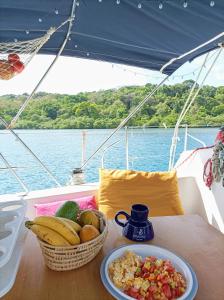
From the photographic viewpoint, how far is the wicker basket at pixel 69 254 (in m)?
0.58

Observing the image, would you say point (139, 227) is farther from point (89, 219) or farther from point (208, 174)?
point (208, 174)

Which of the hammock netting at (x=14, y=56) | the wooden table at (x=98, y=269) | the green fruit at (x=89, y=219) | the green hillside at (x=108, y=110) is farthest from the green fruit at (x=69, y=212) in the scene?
the green hillside at (x=108, y=110)

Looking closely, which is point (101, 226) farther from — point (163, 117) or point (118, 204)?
point (163, 117)

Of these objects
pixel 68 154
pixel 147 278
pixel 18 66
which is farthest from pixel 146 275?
pixel 68 154

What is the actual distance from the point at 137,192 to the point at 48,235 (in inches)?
42.0

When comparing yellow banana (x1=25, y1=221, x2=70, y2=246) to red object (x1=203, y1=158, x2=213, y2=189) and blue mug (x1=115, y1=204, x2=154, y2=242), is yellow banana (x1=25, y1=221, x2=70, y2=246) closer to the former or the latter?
blue mug (x1=115, y1=204, x2=154, y2=242)

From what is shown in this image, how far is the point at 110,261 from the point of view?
2.12ft

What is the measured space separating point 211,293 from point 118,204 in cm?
→ 100

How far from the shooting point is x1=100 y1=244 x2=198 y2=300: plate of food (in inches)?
20.7

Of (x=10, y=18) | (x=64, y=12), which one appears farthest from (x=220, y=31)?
(x=10, y=18)

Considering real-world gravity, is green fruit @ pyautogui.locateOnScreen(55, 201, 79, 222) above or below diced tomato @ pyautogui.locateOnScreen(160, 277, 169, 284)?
above

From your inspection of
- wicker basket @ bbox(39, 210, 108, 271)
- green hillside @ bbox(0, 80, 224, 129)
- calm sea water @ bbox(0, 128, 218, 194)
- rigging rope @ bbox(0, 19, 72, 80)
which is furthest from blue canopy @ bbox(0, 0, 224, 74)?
calm sea water @ bbox(0, 128, 218, 194)

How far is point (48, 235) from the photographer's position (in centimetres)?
59

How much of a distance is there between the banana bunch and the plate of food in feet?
0.39
